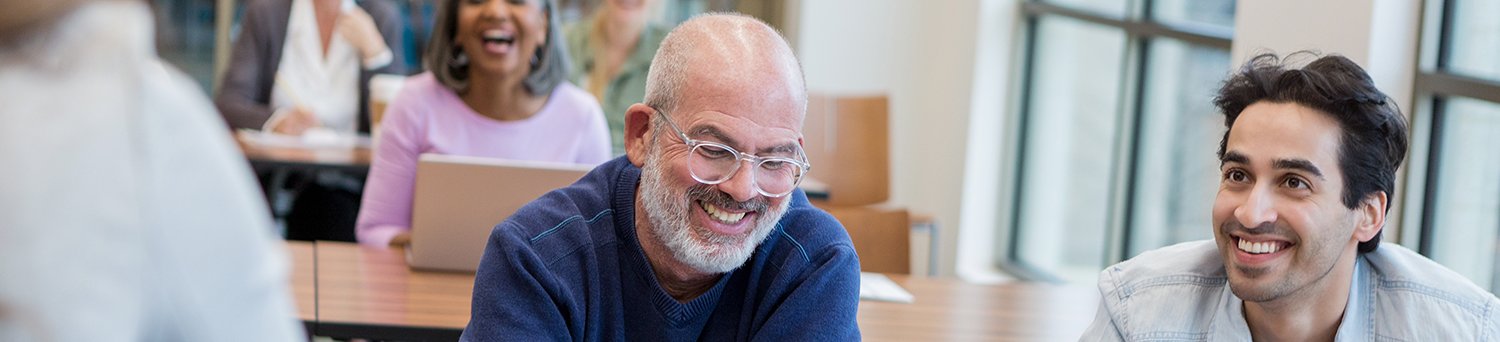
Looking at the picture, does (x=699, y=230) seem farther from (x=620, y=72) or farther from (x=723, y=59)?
(x=620, y=72)

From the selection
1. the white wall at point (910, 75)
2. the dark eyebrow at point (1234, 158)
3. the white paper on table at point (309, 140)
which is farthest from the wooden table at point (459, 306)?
the white wall at point (910, 75)

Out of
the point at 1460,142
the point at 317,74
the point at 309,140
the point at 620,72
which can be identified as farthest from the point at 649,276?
the point at 317,74

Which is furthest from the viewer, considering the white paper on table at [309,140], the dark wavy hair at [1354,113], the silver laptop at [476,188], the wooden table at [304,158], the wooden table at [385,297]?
the white paper on table at [309,140]

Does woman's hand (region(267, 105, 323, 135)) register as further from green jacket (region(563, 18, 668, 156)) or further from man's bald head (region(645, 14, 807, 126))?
man's bald head (region(645, 14, 807, 126))

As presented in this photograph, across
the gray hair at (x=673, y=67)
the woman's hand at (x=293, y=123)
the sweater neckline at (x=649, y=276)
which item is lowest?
the woman's hand at (x=293, y=123)

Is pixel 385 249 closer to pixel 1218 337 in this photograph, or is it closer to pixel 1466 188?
pixel 1218 337

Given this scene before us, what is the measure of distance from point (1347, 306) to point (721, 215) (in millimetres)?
806

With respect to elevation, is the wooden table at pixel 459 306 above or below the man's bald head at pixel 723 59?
below

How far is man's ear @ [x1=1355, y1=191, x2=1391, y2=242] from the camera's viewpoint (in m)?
1.97

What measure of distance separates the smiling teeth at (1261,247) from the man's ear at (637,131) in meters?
0.72

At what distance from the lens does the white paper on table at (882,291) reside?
2.78 m

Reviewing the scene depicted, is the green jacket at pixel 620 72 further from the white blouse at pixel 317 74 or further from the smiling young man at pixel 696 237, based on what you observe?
the smiling young man at pixel 696 237

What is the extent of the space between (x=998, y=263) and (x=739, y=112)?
419cm

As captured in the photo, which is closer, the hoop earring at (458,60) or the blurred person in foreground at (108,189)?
the blurred person in foreground at (108,189)
